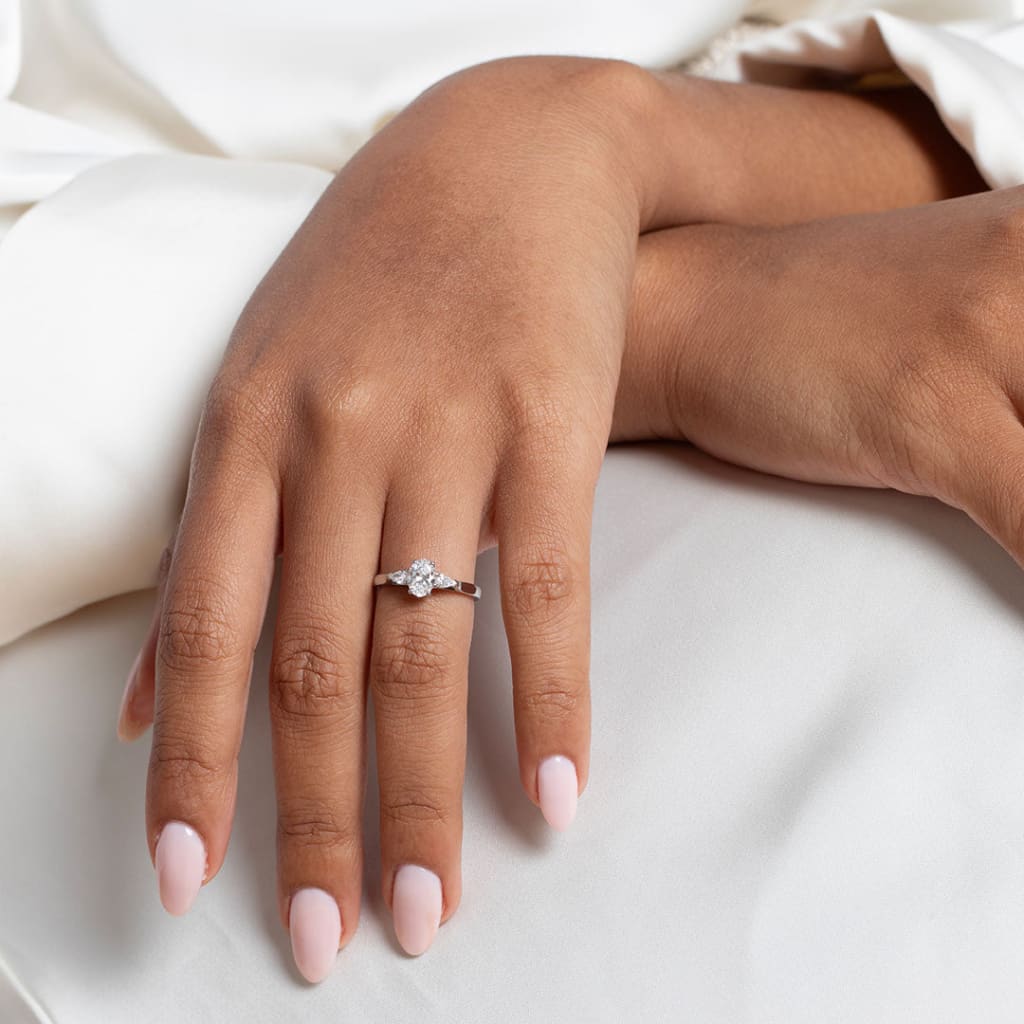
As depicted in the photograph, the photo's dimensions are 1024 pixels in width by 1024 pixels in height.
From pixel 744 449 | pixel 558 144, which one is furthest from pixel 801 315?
pixel 558 144

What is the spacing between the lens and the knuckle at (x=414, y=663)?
56 centimetres

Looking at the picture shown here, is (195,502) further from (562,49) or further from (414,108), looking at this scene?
(562,49)

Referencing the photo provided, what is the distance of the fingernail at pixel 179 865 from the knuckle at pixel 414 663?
112mm

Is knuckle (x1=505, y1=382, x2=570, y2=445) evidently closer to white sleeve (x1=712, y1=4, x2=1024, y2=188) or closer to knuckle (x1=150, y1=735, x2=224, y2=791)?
knuckle (x1=150, y1=735, x2=224, y2=791)

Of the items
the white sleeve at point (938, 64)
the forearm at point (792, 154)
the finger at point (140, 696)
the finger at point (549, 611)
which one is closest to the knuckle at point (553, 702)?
the finger at point (549, 611)

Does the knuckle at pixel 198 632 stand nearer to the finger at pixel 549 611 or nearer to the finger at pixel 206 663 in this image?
the finger at pixel 206 663

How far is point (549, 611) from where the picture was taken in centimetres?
56

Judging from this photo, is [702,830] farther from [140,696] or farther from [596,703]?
[140,696]

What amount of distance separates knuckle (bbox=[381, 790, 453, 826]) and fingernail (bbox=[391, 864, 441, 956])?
21 mm

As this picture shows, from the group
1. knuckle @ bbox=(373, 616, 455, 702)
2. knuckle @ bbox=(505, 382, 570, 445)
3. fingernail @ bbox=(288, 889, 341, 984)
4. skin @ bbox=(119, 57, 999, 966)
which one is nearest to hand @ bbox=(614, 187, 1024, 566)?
skin @ bbox=(119, 57, 999, 966)

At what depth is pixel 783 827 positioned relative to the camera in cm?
53

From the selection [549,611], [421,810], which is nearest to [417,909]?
[421,810]

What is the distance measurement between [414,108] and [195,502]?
0.32 meters

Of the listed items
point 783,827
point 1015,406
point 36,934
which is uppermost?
point 1015,406
